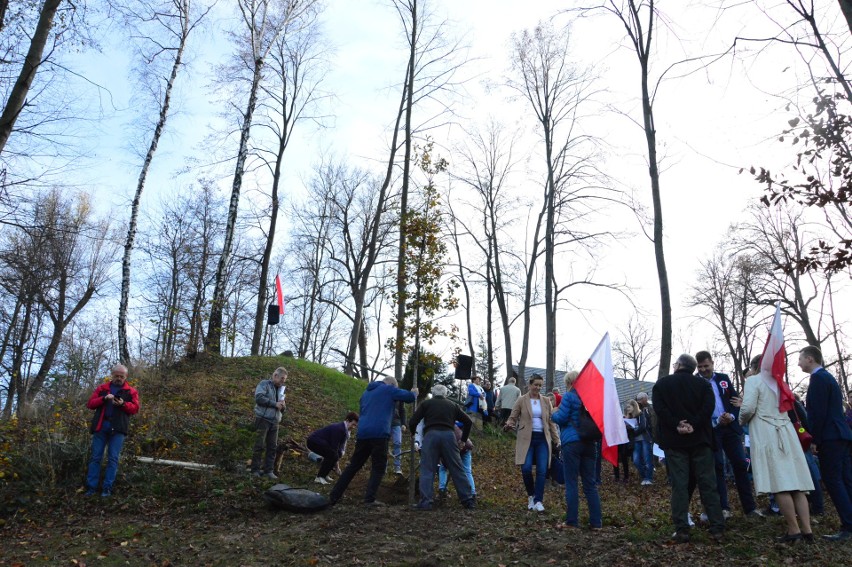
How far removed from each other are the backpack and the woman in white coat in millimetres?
1581

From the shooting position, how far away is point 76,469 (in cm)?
934

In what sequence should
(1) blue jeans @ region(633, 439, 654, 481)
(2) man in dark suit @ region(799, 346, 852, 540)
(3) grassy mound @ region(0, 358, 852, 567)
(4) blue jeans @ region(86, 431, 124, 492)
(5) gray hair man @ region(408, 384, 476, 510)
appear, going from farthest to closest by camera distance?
1. (1) blue jeans @ region(633, 439, 654, 481)
2. (4) blue jeans @ region(86, 431, 124, 492)
3. (5) gray hair man @ region(408, 384, 476, 510)
4. (2) man in dark suit @ region(799, 346, 852, 540)
5. (3) grassy mound @ region(0, 358, 852, 567)

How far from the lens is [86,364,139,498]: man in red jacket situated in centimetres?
887

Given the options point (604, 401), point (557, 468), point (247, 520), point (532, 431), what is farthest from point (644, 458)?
point (247, 520)

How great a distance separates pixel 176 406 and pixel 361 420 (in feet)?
18.5

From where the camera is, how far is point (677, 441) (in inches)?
252

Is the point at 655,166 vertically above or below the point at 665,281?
above

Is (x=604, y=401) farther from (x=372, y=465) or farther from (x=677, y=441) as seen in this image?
(x=372, y=465)

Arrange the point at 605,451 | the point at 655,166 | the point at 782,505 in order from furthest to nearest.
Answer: the point at 655,166, the point at 605,451, the point at 782,505

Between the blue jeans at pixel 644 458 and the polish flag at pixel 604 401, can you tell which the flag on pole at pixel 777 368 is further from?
the blue jeans at pixel 644 458

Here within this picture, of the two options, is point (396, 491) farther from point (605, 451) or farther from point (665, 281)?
point (665, 281)

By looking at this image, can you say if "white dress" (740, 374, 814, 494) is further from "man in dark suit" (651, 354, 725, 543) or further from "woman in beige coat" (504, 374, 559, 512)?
"woman in beige coat" (504, 374, 559, 512)

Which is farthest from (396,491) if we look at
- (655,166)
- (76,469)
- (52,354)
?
(52,354)

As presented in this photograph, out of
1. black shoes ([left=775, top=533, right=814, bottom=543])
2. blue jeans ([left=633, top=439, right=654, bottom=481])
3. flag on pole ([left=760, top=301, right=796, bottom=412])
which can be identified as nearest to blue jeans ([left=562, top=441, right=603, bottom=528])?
black shoes ([left=775, top=533, right=814, bottom=543])
